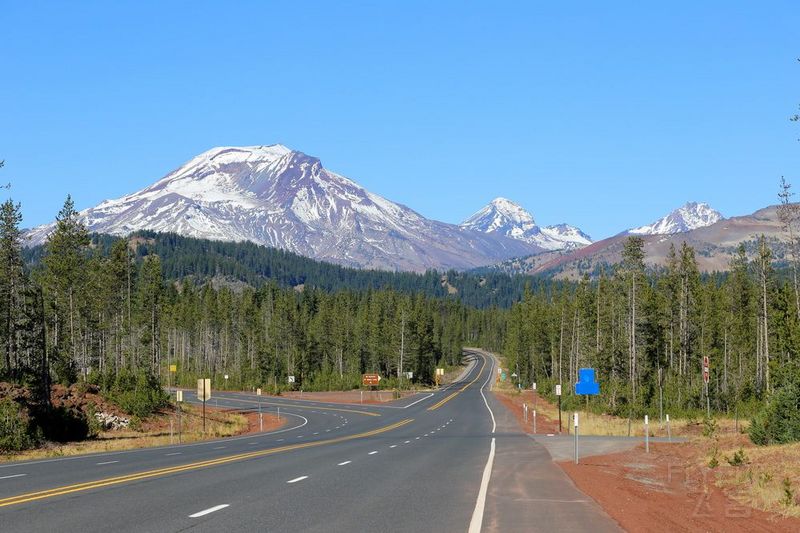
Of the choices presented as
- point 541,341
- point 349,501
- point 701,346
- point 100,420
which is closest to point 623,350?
point 701,346

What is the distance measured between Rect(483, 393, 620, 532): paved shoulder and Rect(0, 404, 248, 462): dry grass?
58.7 feet

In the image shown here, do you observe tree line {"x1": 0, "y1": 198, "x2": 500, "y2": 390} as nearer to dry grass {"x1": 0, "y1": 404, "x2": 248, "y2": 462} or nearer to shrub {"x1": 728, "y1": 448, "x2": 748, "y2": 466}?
dry grass {"x1": 0, "y1": 404, "x2": 248, "y2": 462}

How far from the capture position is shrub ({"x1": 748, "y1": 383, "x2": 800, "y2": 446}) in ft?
109

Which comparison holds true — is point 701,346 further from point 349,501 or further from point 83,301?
point 349,501

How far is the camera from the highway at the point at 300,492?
13367 millimetres

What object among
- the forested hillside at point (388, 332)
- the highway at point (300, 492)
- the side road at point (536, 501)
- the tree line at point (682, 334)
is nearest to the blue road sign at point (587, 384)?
the highway at point (300, 492)

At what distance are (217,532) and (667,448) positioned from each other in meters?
28.0

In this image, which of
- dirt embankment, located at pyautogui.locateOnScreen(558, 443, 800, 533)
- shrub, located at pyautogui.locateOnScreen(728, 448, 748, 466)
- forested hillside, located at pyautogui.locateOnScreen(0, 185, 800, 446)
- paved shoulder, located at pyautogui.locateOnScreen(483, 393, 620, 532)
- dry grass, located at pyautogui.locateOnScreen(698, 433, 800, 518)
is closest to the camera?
paved shoulder, located at pyautogui.locateOnScreen(483, 393, 620, 532)

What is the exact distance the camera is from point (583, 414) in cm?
7525

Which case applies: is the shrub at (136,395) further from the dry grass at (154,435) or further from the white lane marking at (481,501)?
the white lane marking at (481,501)

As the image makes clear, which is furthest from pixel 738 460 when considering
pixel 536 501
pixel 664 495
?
pixel 536 501

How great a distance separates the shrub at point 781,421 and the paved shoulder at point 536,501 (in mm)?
9957

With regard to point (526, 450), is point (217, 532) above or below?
above

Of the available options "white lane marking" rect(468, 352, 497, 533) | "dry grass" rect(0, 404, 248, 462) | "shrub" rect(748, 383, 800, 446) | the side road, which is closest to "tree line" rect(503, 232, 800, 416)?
"shrub" rect(748, 383, 800, 446)
